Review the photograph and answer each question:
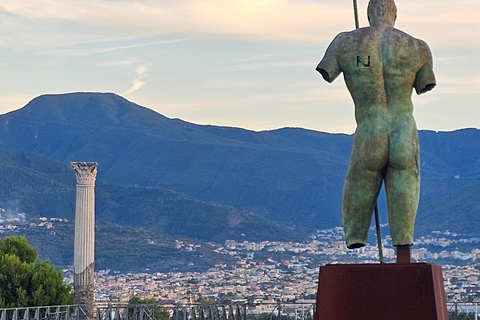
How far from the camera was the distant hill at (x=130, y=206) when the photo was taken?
139 metres

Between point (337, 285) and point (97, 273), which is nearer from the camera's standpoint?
point (337, 285)

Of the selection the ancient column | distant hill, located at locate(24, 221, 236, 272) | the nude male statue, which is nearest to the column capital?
the ancient column

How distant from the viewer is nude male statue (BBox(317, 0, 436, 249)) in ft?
47.1

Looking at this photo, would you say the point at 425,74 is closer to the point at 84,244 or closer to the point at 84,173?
the point at 84,244

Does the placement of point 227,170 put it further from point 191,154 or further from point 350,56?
point 350,56

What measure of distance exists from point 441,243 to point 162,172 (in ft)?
248

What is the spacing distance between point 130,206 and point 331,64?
133950 millimetres

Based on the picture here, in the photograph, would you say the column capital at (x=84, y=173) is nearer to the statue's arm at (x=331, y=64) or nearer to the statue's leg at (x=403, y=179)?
the statue's arm at (x=331, y=64)

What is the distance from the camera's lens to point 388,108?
1445cm

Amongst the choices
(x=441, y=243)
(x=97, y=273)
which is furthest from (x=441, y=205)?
(x=97, y=273)

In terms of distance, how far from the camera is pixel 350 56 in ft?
47.4

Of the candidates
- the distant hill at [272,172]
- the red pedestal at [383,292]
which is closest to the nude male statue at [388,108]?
the red pedestal at [383,292]

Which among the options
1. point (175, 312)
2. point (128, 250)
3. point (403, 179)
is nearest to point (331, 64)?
point (403, 179)

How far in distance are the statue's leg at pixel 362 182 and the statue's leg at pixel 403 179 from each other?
0.14 meters
